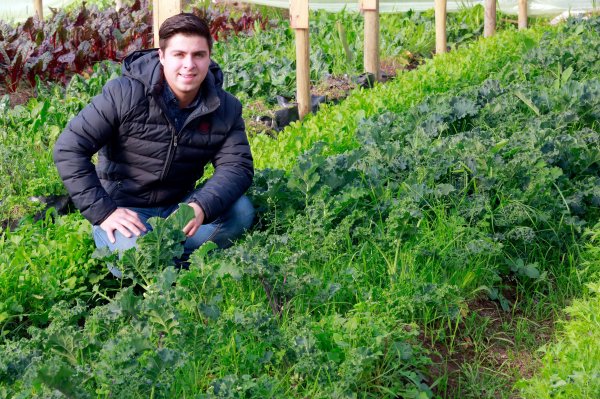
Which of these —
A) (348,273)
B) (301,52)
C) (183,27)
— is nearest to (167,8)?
(183,27)

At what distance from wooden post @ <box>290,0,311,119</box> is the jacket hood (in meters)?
2.71

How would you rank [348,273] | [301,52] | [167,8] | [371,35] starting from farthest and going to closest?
[371,35] < [301,52] < [167,8] < [348,273]

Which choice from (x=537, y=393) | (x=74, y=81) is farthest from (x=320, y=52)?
(x=537, y=393)

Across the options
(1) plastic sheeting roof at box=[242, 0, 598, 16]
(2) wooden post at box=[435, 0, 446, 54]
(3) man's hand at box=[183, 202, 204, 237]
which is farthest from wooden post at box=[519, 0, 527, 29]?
(3) man's hand at box=[183, 202, 204, 237]

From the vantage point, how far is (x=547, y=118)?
6340 mm

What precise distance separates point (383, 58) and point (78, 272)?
6.60m

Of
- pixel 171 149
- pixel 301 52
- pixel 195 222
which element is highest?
pixel 301 52

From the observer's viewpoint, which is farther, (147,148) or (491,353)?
(147,148)

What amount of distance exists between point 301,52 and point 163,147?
10.5 feet

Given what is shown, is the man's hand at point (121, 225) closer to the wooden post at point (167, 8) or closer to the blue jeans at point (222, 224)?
the blue jeans at point (222, 224)

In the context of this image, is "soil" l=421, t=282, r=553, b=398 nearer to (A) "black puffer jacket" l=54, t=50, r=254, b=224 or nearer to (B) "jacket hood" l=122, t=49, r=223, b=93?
(A) "black puffer jacket" l=54, t=50, r=254, b=224

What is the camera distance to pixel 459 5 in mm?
13555

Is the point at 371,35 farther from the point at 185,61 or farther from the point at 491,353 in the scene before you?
the point at 491,353

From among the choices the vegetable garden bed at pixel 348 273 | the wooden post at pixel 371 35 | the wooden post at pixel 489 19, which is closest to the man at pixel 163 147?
the vegetable garden bed at pixel 348 273
